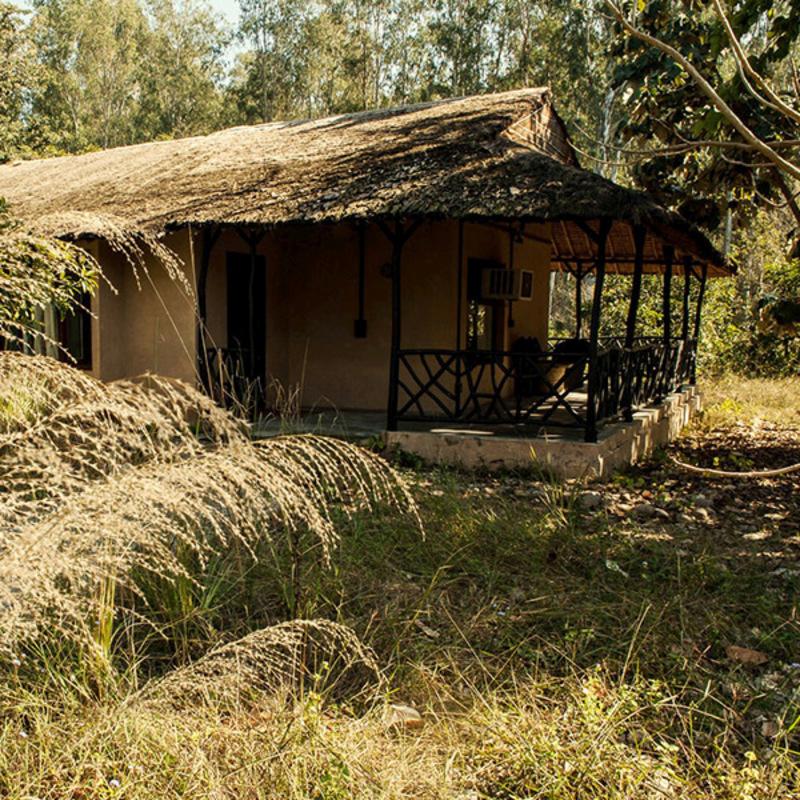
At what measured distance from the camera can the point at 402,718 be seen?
3475mm

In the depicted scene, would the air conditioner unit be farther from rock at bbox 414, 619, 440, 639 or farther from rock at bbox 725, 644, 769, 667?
rock at bbox 725, 644, 769, 667

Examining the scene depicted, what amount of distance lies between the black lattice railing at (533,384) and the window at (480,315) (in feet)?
1.36

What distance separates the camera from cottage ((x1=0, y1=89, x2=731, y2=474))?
8719 millimetres

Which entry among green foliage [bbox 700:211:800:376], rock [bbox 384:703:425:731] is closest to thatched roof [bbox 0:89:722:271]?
rock [bbox 384:703:425:731]

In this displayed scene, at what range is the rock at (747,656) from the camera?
13.5 feet

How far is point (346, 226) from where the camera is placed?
38.0 feet

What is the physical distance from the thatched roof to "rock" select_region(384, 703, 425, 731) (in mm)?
4250

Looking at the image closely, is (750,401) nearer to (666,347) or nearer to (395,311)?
(666,347)

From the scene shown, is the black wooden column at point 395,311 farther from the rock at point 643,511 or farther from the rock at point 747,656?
the rock at point 747,656

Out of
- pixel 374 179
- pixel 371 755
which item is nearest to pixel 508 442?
pixel 374 179

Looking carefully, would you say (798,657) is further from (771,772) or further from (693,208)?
(693,208)

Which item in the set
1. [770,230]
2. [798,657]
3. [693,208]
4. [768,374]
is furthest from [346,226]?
[770,230]

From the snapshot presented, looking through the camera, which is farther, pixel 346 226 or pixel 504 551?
pixel 346 226

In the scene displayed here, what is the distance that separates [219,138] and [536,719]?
13054 mm
